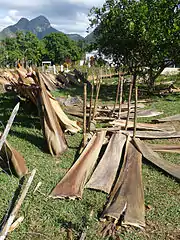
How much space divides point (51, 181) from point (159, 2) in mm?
9431

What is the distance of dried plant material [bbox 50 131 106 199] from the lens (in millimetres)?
3881

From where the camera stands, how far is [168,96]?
12906 mm

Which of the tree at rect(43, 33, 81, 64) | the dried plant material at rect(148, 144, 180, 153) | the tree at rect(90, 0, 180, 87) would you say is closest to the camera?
the dried plant material at rect(148, 144, 180, 153)

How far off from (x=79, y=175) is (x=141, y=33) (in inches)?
319

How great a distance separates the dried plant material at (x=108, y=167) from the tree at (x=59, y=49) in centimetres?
5735

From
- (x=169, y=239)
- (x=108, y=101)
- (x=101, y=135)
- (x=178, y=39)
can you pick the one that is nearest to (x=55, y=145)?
(x=101, y=135)

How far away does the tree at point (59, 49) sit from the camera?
207 feet

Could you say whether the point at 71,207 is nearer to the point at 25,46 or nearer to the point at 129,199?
the point at 129,199

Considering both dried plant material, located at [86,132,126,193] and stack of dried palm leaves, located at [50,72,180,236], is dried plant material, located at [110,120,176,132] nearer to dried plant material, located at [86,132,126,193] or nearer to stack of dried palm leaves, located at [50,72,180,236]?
stack of dried palm leaves, located at [50,72,180,236]

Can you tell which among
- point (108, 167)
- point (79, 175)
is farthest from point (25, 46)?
point (79, 175)

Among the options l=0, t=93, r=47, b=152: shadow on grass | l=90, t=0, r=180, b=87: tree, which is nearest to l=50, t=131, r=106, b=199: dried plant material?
l=0, t=93, r=47, b=152: shadow on grass

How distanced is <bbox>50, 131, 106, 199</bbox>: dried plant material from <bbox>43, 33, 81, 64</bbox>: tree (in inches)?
2270

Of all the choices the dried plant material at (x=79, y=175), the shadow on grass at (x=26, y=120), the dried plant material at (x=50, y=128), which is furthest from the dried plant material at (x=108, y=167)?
the shadow on grass at (x=26, y=120)

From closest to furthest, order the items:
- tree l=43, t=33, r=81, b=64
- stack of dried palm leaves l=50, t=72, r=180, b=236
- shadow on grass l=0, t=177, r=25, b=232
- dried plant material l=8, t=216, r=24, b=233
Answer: dried plant material l=8, t=216, r=24, b=233, shadow on grass l=0, t=177, r=25, b=232, stack of dried palm leaves l=50, t=72, r=180, b=236, tree l=43, t=33, r=81, b=64
